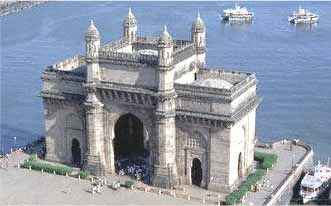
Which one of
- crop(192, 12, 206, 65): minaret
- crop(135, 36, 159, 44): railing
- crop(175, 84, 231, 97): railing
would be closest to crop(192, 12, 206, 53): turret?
crop(192, 12, 206, 65): minaret

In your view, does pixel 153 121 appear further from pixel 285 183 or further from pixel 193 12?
pixel 193 12

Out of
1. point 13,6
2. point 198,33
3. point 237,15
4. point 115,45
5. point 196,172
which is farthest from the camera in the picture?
point 13,6

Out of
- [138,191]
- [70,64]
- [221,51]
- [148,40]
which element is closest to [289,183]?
[138,191]

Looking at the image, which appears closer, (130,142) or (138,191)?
(138,191)

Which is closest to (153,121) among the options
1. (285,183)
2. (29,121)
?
(285,183)

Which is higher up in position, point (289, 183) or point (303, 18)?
point (303, 18)

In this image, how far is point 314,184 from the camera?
2623 inches

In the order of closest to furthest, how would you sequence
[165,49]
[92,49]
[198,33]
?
[165,49] < [92,49] < [198,33]

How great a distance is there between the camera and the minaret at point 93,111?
6412 cm

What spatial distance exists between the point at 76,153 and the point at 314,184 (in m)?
25.3

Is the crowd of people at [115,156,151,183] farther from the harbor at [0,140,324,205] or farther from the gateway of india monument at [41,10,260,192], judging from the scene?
the gateway of india monument at [41,10,260,192]

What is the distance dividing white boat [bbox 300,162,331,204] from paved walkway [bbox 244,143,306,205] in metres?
2.18

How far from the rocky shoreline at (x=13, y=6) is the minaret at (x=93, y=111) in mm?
120723

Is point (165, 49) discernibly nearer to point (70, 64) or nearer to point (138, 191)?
point (138, 191)
